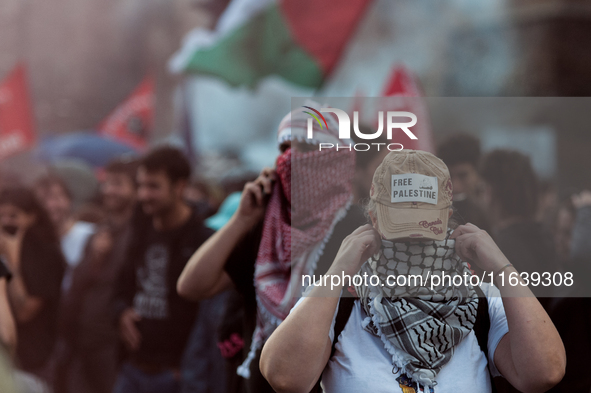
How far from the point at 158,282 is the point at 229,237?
130cm

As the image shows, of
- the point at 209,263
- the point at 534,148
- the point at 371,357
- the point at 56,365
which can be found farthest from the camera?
the point at 56,365

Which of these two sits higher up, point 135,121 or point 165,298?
point 135,121

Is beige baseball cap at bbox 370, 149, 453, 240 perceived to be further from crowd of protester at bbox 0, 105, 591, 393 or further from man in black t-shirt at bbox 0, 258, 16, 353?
man in black t-shirt at bbox 0, 258, 16, 353

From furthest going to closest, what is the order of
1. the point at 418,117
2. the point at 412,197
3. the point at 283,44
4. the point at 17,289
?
the point at 283,44 → the point at 17,289 → the point at 418,117 → the point at 412,197

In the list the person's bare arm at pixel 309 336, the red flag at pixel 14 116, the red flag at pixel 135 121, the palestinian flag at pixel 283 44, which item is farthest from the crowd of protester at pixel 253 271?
the red flag at pixel 135 121

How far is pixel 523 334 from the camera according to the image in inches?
57.0

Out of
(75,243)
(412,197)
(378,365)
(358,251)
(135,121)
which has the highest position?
(135,121)

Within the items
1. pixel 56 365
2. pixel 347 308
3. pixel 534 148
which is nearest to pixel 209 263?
pixel 347 308

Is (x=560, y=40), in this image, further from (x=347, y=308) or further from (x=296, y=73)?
(x=347, y=308)

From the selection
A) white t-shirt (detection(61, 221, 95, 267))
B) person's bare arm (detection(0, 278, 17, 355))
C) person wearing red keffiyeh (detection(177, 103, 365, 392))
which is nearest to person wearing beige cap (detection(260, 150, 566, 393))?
person wearing red keffiyeh (detection(177, 103, 365, 392))

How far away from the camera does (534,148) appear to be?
324cm

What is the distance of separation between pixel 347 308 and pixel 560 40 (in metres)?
13.6

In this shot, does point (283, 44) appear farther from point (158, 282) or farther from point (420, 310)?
point (420, 310)

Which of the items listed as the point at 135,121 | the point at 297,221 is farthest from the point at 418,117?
the point at 135,121
